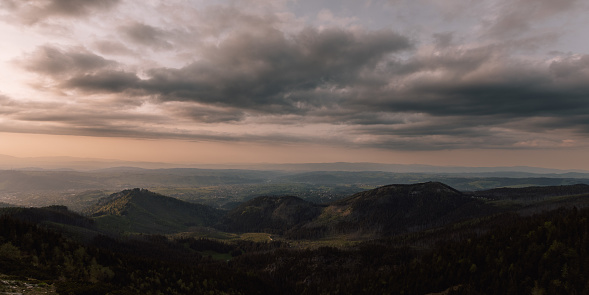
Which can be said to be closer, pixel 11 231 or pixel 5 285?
pixel 5 285

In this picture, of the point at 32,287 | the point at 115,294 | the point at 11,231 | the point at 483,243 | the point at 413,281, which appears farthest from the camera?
the point at 483,243

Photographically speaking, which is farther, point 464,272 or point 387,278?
point 387,278

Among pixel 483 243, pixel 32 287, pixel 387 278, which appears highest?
pixel 32 287

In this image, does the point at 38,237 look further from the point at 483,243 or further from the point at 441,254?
the point at 483,243

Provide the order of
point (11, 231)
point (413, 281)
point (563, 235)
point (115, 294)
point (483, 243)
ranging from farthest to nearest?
point (483, 243) → point (413, 281) → point (563, 235) → point (11, 231) → point (115, 294)

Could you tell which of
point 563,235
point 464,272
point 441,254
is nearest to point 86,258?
point 464,272

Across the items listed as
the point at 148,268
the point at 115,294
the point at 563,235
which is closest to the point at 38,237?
the point at 148,268

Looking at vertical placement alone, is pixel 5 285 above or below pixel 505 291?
above

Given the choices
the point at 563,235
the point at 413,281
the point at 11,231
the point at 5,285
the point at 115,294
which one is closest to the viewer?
the point at 5,285

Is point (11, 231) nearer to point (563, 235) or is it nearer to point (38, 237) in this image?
point (38, 237)
